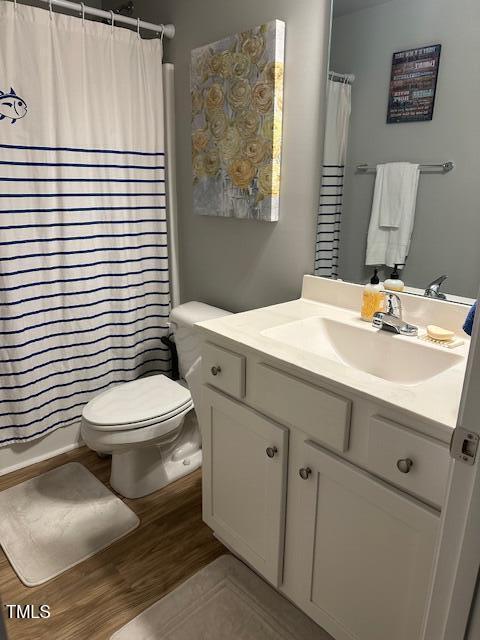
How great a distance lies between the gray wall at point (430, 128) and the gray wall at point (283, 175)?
0.43 ft

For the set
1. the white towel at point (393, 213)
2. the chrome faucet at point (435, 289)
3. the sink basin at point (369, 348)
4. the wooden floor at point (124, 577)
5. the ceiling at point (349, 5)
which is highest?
the ceiling at point (349, 5)

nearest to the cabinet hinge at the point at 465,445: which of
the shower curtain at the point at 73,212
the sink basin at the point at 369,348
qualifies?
the sink basin at the point at 369,348

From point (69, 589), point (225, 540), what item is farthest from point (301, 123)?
point (69, 589)

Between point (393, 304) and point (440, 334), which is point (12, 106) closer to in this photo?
point (393, 304)

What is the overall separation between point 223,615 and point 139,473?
715 mm

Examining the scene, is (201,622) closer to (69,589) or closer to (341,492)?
(69,589)

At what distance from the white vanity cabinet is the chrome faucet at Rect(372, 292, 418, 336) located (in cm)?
A: 40

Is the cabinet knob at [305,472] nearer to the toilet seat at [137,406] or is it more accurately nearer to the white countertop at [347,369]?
the white countertop at [347,369]

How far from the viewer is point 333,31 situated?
5.16ft

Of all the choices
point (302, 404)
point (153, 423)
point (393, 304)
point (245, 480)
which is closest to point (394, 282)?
point (393, 304)

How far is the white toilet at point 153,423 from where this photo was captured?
5.97 ft

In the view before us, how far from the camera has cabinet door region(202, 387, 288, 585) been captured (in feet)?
4.44

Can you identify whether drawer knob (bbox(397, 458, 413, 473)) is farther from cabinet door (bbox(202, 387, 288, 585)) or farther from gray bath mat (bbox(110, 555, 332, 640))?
gray bath mat (bbox(110, 555, 332, 640))

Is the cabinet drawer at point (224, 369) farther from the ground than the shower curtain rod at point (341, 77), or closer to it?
closer to it
